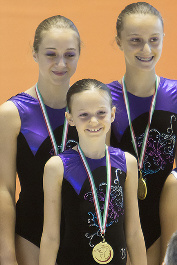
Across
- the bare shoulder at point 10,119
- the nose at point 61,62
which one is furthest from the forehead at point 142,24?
the bare shoulder at point 10,119

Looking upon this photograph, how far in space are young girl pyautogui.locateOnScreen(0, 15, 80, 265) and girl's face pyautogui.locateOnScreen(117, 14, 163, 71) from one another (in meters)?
0.21

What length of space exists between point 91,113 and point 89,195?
0.28m

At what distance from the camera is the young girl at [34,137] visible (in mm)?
2447

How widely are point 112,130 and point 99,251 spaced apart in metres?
0.54

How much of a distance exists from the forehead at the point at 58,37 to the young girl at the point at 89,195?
218 mm

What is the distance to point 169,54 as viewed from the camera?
4.23m

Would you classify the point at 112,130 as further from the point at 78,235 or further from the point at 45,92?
the point at 78,235

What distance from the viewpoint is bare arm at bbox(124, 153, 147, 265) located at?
92.0 inches

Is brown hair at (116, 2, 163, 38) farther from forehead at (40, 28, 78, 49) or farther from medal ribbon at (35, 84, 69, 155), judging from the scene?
medal ribbon at (35, 84, 69, 155)

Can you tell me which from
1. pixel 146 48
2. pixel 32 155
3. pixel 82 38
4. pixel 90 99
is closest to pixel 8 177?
pixel 32 155

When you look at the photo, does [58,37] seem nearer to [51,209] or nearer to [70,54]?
[70,54]

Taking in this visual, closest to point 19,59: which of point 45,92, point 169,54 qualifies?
point 169,54

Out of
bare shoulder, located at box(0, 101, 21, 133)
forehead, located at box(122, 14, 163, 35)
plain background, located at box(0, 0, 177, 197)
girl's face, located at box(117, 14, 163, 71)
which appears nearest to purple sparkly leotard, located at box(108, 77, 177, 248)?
girl's face, located at box(117, 14, 163, 71)

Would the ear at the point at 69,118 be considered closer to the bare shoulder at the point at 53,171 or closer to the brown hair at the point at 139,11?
the bare shoulder at the point at 53,171
